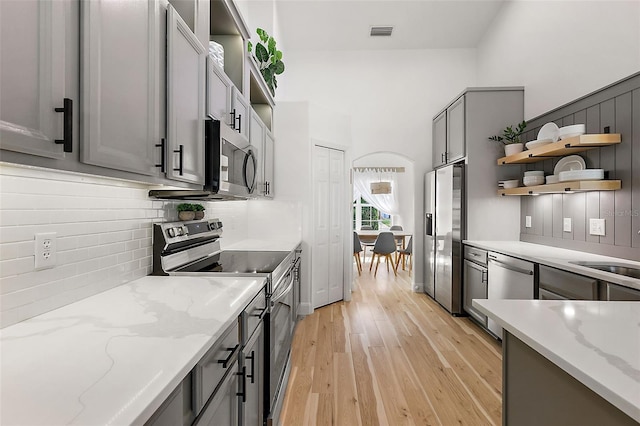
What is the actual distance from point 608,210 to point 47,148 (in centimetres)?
349

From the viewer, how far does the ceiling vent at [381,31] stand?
15.6ft

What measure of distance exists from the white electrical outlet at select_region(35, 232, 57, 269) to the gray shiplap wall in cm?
342

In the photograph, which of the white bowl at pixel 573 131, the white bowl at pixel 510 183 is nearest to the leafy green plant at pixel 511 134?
the white bowl at pixel 510 183

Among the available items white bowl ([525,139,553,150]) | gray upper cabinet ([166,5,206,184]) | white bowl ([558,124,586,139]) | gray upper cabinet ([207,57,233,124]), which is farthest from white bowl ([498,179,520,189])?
gray upper cabinet ([166,5,206,184])

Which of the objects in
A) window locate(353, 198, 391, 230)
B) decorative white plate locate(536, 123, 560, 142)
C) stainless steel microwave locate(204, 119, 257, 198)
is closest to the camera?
stainless steel microwave locate(204, 119, 257, 198)

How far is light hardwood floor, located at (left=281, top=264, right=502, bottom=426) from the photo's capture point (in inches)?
81.7

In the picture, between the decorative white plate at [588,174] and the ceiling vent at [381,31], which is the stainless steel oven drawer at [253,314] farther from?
the ceiling vent at [381,31]

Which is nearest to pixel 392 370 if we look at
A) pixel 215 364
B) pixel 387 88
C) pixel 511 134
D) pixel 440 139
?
pixel 215 364

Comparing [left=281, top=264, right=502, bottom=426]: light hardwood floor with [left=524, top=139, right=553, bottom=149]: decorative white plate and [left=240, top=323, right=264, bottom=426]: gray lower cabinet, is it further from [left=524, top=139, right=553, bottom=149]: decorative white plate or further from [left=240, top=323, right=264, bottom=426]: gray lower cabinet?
[left=524, top=139, right=553, bottom=149]: decorative white plate

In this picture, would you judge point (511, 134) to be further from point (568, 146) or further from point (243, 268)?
point (243, 268)

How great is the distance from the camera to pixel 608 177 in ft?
8.71

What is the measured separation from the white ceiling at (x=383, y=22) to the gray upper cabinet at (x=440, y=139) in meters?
1.24

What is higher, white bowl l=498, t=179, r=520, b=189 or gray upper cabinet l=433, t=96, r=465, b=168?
gray upper cabinet l=433, t=96, r=465, b=168

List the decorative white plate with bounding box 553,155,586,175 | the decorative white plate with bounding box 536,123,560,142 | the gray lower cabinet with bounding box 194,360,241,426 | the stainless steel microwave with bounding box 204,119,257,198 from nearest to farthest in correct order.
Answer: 1. the gray lower cabinet with bounding box 194,360,241,426
2. the stainless steel microwave with bounding box 204,119,257,198
3. the decorative white plate with bounding box 553,155,586,175
4. the decorative white plate with bounding box 536,123,560,142
